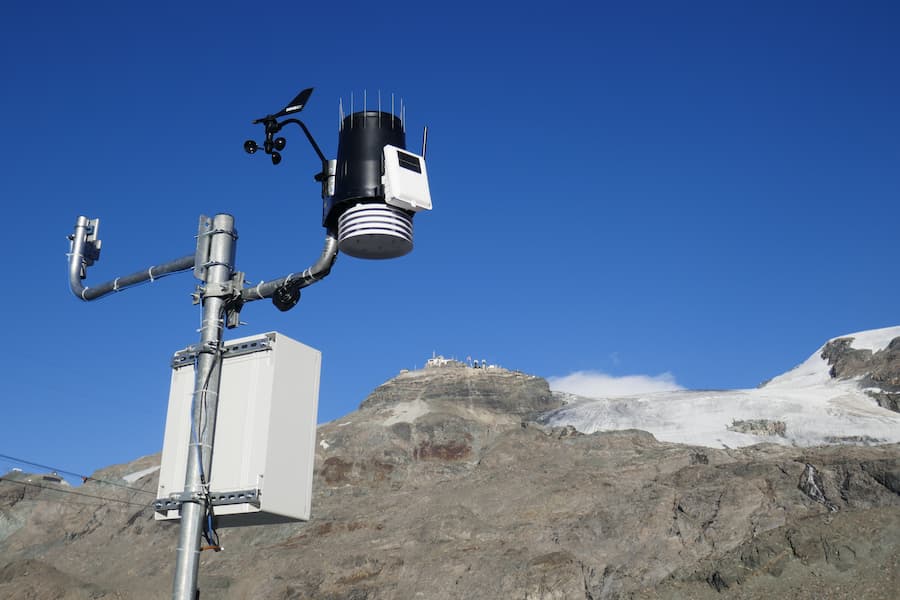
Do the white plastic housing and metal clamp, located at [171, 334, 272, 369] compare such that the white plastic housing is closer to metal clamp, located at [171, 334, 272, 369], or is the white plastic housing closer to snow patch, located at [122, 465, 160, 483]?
metal clamp, located at [171, 334, 272, 369]

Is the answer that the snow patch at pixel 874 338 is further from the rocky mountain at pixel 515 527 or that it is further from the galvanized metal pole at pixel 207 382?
the galvanized metal pole at pixel 207 382

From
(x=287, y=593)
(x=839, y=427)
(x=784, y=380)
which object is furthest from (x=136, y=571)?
(x=784, y=380)

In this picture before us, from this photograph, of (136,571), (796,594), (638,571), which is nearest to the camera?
(796,594)

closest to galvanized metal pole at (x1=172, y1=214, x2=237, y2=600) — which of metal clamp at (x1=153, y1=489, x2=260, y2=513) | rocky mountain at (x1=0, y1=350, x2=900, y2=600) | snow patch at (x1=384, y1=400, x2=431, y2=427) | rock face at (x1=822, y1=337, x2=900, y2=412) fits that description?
metal clamp at (x1=153, y1=489, x2=260, y2=513)

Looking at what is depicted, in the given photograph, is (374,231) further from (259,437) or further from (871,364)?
(871,364)

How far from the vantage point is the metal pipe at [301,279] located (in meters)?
6.05

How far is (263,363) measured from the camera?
6039 millimetres

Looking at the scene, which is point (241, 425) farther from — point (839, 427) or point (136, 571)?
point (839, 427)

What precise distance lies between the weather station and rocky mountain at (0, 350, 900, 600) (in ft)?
142

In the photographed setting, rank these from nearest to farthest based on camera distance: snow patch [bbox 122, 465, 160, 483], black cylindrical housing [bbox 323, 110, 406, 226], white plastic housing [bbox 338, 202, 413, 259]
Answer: white plastic housing [bbox 338, 202, 413, 259] < black cylindrical housing [bbox 323, 110, 406, 226] < snow patch [bbox 122, 465, 160, 483]

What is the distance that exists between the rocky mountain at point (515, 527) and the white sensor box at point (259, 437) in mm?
43297

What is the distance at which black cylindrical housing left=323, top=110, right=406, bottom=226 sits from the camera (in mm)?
6109

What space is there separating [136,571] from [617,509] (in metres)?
35.7

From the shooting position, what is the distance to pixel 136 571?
68.1 meters
